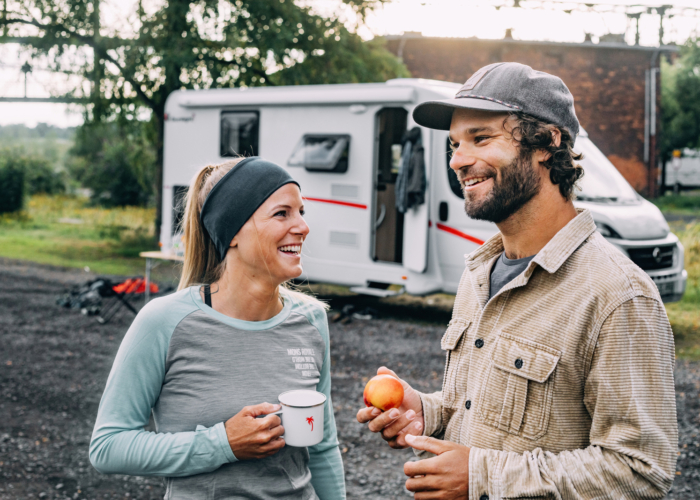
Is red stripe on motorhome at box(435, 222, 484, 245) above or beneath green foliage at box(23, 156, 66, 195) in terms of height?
beneath

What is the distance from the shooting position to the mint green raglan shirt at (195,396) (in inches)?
77.1

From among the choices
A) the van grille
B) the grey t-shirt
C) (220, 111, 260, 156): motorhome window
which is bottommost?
the van grille

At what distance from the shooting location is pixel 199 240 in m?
2.38

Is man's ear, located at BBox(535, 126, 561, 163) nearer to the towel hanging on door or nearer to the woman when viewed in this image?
the woman

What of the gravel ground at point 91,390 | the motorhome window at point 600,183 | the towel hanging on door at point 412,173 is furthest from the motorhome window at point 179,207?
the motorhome window at point 600,183

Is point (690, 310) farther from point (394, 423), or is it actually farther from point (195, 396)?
point (195, 396)

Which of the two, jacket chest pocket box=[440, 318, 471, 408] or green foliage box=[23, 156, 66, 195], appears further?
green foliage box=[23, 156, 66, 195]

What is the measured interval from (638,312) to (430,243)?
7075 millimetres

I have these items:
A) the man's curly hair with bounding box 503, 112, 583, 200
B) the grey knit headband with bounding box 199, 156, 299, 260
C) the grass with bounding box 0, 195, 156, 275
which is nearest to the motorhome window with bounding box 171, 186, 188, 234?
the grey knit headband with bounding box 199, 156, 299, 260

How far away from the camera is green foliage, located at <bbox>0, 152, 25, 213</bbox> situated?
23141 millimetres

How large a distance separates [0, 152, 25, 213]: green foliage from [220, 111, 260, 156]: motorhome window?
1599 centimetres

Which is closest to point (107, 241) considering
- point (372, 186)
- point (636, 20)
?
point (372, 186)

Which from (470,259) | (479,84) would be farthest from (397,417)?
(479,84)

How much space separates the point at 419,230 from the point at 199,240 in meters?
6.33
